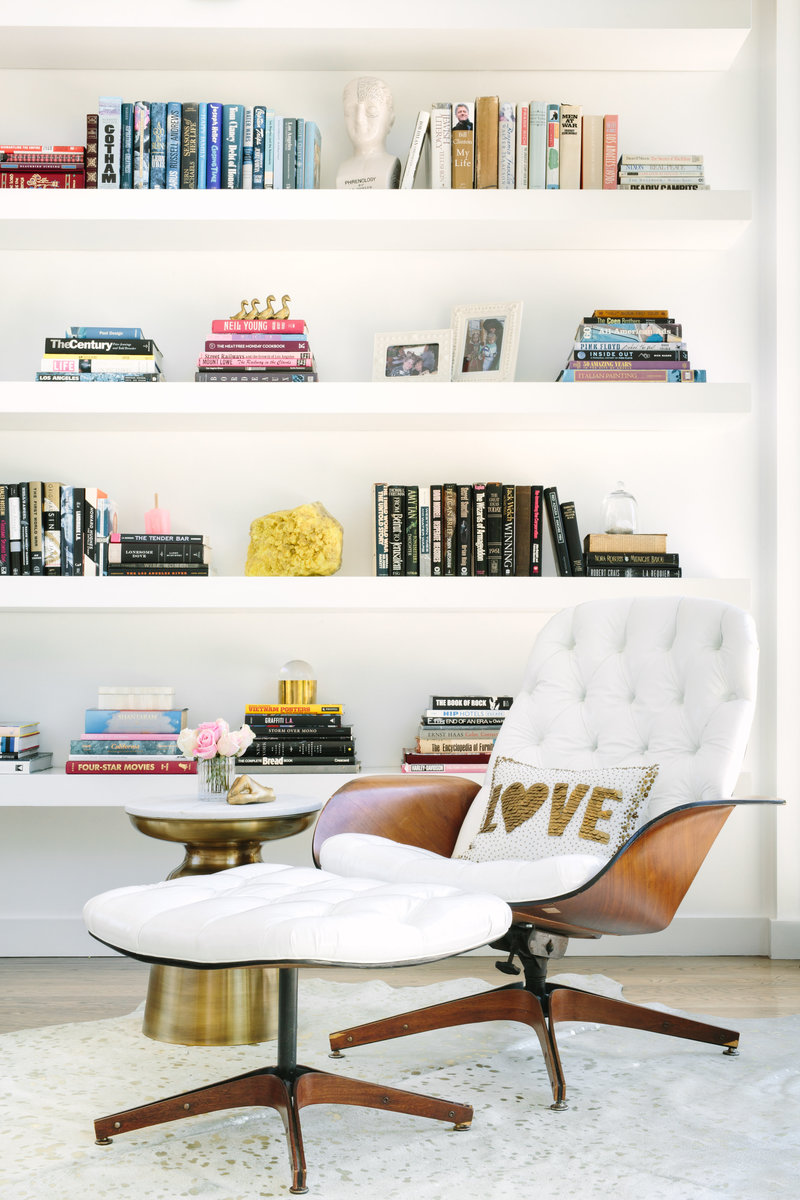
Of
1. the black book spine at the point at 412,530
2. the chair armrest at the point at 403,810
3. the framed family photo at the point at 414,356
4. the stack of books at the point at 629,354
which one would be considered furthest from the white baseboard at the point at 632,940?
the framed family photo at the point at 414,356

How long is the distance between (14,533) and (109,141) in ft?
3.68

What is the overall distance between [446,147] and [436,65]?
1.27 ft

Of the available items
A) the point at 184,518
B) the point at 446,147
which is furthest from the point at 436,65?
the point at 184,518

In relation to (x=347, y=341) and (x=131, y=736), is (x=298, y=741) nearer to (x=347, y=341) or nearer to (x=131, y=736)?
(x=131, y=736)

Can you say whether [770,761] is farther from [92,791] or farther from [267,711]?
[92,791]

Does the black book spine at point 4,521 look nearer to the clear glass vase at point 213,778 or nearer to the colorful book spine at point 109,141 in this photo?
the colorful book spine at point 109,141

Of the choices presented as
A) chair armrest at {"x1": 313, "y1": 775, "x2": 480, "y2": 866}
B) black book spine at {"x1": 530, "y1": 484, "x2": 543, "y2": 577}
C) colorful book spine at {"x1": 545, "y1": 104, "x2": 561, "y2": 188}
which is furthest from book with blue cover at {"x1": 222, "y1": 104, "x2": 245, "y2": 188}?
chair armrest at {"x1": 313, "y1": 775, "x2": 480, "y2": 866}

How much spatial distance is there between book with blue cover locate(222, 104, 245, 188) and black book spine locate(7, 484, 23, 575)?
104 cm

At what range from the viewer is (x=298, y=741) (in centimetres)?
282

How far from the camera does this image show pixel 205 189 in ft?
9.45

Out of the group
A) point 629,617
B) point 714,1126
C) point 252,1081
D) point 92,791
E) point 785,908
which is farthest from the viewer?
point 785,908

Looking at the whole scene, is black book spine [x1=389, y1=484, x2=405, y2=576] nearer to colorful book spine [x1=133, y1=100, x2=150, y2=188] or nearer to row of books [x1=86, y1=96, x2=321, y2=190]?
row of books [x1=86, y1=96, x2=321, y2=190]

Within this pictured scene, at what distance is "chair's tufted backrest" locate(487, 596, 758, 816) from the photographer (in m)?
2.00

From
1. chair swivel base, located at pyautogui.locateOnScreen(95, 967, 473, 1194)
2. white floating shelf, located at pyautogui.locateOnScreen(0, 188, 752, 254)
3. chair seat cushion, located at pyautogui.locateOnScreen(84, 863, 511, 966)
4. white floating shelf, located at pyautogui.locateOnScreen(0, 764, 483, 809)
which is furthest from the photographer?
white floating shelf, located at pyautogui.locateOnScreen(0, 188, 752, 254)
